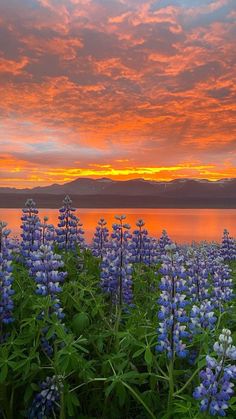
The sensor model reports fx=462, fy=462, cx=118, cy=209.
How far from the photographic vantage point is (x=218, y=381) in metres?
3.06

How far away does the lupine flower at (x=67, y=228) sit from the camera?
275 inches

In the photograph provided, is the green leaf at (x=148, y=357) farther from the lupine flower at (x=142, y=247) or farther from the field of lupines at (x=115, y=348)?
the lupine flower at (x=142, y=247)

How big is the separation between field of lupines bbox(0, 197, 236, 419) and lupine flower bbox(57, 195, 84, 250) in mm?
1265

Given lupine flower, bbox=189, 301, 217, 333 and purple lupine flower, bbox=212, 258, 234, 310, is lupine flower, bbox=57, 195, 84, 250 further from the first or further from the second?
lupine flower, bbox=189, 301, 217, 333

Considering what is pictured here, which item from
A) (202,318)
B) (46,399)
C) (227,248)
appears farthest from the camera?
(227,248)

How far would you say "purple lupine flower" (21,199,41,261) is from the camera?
6227 mm

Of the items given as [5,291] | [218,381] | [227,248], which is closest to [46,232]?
[5,291]

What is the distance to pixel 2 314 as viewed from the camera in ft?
14.3

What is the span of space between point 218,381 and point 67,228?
4274mm

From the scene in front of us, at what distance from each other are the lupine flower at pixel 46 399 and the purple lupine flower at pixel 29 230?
236 centimetres

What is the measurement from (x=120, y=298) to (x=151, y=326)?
71 cm

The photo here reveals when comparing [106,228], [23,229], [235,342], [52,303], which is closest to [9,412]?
[52,303]

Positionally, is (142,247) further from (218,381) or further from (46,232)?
(218,381)

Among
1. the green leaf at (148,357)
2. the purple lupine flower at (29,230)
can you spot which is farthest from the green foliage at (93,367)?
the purple lupine flower at (29,230)
